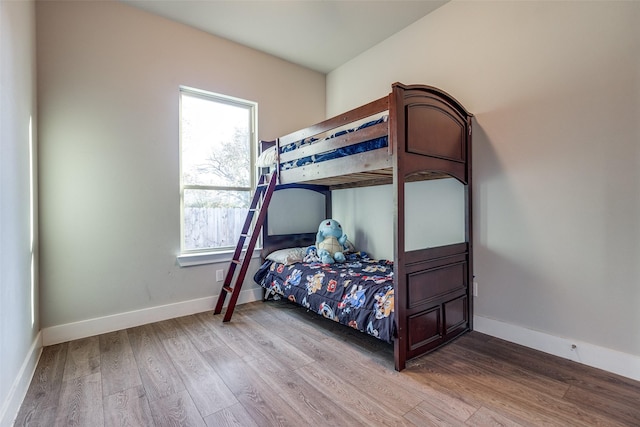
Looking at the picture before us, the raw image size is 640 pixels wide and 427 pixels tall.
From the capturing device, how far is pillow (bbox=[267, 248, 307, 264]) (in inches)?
124

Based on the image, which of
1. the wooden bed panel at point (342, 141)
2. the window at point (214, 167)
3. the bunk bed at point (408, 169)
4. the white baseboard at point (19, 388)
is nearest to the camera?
the white baseboard at point (19, 388)

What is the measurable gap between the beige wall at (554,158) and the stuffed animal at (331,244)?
1338mm

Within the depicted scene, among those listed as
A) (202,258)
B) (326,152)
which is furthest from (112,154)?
(326,152)

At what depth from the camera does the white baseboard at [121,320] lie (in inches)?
94.6

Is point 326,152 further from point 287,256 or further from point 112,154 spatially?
point 112,154

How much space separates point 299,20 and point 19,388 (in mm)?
3480

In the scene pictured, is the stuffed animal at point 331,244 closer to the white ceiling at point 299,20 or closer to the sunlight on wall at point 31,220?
the white ceiling at point 299,20

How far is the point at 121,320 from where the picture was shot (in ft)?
8.72

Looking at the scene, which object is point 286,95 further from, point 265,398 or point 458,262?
point 265,398

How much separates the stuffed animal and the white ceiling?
2058 millimetres

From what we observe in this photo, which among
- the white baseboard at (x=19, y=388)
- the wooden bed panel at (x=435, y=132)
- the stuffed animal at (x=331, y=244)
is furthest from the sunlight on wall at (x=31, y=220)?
the wooden bed panel at (x=435, y=132)

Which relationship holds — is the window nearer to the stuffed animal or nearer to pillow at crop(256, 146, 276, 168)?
pillow at crop(256, 146, 276, 168)

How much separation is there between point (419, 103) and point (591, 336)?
1.96m

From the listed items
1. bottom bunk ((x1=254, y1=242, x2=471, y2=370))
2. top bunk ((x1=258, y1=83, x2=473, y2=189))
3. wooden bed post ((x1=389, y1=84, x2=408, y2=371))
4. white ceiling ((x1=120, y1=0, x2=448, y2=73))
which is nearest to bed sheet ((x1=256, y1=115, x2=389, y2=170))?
top bunk ((x1=258, y1=83, x2=473, y2=189))
